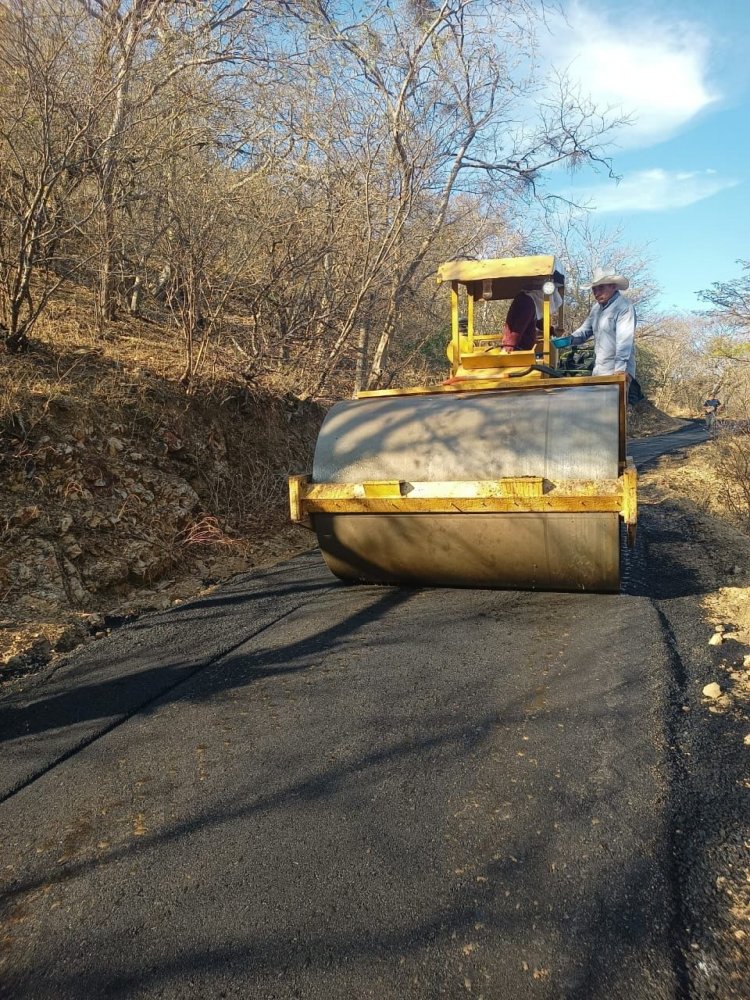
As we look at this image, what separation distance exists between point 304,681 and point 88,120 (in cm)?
560

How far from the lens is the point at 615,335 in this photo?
6102mm

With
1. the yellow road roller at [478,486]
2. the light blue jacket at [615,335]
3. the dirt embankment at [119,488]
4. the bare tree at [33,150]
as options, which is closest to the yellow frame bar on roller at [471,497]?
the yellow road roller at [478,486]

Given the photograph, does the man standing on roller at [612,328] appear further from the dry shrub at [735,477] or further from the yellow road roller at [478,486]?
the dry shrub at [735,477]

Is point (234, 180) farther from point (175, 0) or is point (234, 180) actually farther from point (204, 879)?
point (204, 879)

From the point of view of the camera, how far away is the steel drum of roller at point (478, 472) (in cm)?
423

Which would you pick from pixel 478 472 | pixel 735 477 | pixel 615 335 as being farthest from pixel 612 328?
pixel 735 477

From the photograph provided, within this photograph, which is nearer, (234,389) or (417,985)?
(417,985)

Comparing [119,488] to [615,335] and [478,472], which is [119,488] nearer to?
[478,472]

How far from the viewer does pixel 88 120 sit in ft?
20.9

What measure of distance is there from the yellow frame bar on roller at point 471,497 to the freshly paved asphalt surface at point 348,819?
2.39 ft

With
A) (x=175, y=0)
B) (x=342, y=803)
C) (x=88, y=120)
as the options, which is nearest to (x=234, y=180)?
(x=175, y=0)

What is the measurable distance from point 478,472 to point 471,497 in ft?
0.63

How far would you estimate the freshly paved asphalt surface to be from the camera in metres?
1.87

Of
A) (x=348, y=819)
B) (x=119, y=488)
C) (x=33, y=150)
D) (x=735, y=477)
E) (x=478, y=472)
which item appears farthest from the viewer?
(x=735, y=477)
